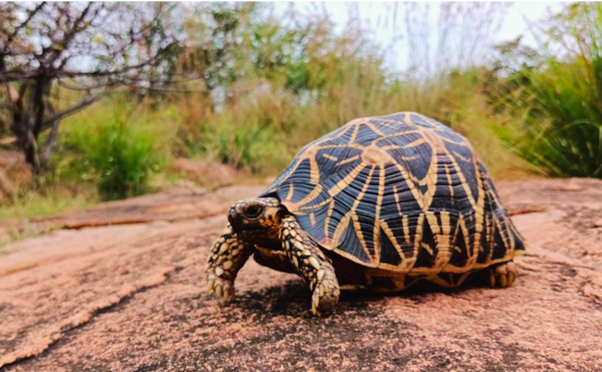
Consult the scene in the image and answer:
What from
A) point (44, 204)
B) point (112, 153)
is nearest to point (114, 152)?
point (112, 153)

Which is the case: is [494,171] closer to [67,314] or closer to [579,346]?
[579,346]

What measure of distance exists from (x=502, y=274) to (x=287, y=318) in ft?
2.86

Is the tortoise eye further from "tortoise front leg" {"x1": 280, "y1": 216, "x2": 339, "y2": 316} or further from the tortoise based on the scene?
"tortoise front leg" {"x1": 280, "y1": 216, "x2": 339, "y2": 316}

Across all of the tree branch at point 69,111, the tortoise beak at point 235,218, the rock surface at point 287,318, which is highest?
the tree branch at point 69,111

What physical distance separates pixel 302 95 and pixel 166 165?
12.2 feet

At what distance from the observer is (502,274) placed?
182cm

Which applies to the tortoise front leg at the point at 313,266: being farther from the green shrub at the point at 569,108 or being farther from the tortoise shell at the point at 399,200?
the green shrub at the point at 569,108

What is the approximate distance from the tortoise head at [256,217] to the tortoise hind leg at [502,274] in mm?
893

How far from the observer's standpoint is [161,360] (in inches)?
54.5

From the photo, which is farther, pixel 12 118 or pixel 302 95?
pixel 302 95

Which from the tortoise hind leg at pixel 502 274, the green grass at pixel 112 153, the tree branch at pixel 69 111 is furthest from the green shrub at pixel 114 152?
the tortoise hind leg at pixel 502 274

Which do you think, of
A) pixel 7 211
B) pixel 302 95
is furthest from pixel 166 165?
pixel 302 95

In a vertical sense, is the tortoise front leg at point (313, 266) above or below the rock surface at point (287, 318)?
above

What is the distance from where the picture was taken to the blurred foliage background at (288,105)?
3934 millimetres
